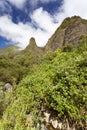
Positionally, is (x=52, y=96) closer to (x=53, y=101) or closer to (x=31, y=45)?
(x=53, y=101)

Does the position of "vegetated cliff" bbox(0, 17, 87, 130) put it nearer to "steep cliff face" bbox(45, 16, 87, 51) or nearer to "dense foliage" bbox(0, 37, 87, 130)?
"dense foliage" bbox(0, 37, 87, 130)

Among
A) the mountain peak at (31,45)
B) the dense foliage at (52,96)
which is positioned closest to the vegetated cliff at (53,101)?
the dense foliage at (52,96)

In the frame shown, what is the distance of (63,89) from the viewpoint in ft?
22.8

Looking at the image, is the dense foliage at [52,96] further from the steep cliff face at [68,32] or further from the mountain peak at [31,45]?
the mountain peak at [31,45]

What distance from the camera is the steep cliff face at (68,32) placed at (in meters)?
78.7

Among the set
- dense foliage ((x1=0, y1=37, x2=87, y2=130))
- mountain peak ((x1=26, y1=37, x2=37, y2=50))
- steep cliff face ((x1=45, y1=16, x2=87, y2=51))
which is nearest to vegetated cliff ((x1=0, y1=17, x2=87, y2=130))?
dense foliage ((x1=0, y1=37, x2=87, y2=130))

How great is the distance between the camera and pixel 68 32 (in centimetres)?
8569

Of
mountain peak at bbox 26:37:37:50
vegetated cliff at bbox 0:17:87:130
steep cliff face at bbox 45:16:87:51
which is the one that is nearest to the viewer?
vegetated cliff at bbox 0:17:87:130

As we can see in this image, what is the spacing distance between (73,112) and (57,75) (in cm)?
116

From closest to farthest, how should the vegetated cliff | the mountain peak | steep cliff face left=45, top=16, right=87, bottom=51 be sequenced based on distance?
the vegetated cliff, steep cliff face left=45, top=16, right=87, bottom=51, the mountain peak

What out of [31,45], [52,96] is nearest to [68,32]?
[31,45]

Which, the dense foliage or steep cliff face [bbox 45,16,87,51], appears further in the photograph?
steep cliff face [bbox 45,16,87,51]

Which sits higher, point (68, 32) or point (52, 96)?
point (68, 32)

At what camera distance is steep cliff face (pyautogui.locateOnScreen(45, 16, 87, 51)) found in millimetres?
78688
